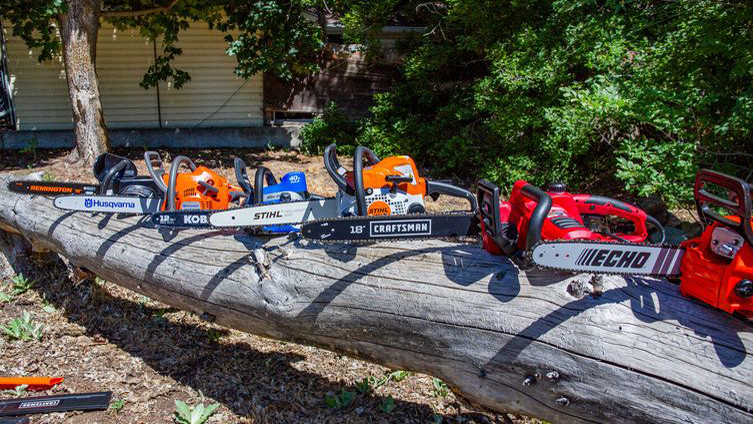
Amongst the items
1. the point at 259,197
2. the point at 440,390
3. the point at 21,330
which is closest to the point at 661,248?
the point at 440,390

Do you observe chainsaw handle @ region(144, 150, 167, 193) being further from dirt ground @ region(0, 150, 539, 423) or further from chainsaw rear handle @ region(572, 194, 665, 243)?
chainsaw rear handle @ region(572, 194, 665, 243)

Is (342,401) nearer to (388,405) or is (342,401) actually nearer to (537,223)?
(388,405)

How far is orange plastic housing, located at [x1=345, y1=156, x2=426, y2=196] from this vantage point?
3406 mm

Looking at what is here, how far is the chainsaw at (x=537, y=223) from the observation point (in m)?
2.09

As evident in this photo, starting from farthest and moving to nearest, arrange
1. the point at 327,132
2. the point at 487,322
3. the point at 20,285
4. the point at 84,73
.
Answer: the point at 327,132, the point at 84,73, the point at 20,285, the point at 487,322

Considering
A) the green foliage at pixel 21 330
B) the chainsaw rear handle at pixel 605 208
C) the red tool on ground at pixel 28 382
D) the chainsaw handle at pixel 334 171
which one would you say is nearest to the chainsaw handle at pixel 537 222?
the chainsaw rear handle at pixel 605 208

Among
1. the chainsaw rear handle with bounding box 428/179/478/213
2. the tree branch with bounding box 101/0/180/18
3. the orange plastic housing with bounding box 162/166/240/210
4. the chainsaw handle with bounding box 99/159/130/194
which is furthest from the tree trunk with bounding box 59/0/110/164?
the chainsaw rear handle with bounding box 428/179/478/213

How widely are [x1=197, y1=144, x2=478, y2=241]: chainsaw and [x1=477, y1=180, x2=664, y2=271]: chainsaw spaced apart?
0.69 ft

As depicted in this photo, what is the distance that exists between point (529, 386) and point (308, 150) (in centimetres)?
926

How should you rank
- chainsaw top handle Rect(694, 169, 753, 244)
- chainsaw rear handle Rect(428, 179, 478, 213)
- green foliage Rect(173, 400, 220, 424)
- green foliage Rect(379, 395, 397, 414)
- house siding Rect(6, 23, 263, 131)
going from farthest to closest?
house siding Rect(6, 23, 263, 131) < chainsaw rear handle Rect(428, 179, 478, 213) < green foliage Rect(379, 395, 397, 414) < green foliage Rect(173, 400, 220, 424) < chainsaw top handle Rect(694, 169, 753, 244)

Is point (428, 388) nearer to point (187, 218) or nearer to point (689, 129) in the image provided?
point (187, 218)

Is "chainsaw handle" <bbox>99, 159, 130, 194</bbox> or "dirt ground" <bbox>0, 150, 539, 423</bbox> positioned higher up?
"chainsaw handle" <bbox>99, 159, 130, 194</bbox>

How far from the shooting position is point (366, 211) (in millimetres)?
2990

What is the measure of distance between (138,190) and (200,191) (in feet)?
2.06
